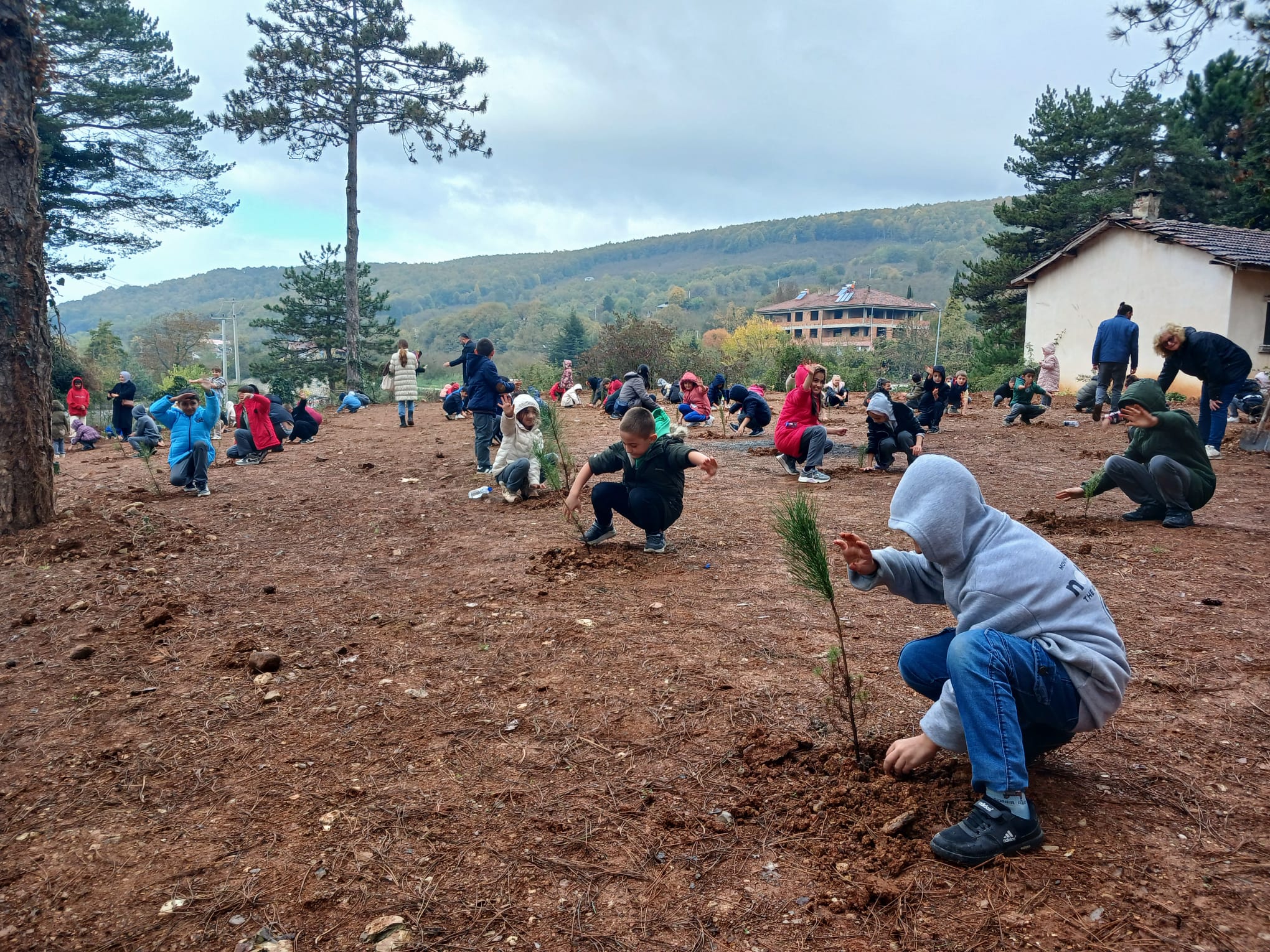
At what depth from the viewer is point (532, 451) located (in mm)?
8453

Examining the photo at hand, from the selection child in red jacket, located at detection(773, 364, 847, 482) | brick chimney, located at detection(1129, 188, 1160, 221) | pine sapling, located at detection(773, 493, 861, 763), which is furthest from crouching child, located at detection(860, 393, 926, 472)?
brick chimney, located at detection(1129, 188, 1160, 221)

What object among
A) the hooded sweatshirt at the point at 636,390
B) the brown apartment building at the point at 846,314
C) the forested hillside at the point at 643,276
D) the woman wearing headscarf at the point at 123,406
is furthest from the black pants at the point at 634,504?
the brown apartment building at the point at 846,314

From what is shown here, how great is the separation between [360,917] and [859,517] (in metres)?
5.80

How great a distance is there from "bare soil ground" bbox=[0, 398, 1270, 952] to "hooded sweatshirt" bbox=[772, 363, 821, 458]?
12.2ft

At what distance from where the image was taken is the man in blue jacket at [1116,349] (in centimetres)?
1298

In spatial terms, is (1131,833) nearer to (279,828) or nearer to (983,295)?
(279,828)

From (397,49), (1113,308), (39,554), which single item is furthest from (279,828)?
(397,49)

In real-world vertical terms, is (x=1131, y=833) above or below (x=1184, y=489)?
below

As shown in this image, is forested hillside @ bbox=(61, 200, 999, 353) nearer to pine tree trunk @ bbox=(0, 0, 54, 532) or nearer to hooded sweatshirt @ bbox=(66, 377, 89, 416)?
hooded sweatshirt @ bbox=(66, 377, 89, 416)

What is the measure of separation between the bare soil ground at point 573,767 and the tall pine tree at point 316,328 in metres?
24.1

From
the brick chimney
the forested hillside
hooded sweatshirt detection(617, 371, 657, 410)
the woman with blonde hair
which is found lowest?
hooded sweatshirt detection(617, 371, 657, 410)

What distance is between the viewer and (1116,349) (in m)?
13.2

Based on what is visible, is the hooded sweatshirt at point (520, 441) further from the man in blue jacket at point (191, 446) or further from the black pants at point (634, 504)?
the man in blue jacket at point (191, 446)

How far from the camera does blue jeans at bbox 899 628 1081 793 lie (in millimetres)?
2246
